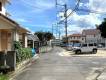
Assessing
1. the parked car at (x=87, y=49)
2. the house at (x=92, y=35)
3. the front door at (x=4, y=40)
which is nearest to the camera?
the front door at (x=4, y=40)

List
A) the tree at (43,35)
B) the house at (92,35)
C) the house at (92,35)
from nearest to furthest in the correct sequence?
the tree at (43,35), the house at (92,35), the house at (92,35)

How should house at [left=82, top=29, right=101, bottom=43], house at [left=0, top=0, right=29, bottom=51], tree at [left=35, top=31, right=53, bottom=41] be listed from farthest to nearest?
1. house at [left=82, top=29, right=101, bottom=43]
2. tree at [left=35, top=31, right=53, bottom=41]
3. house at [left=0, top=0, right=29, bottom=51]

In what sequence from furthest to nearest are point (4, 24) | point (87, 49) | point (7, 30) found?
point (87, 49), point (7, 30), point (4, 24)

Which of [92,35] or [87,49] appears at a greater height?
[92,35]

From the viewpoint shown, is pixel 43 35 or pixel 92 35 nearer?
pixel 43 35

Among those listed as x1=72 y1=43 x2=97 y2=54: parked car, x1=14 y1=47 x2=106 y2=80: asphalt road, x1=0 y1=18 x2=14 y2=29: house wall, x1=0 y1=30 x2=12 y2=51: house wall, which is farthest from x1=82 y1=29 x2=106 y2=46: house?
x1=0 y1=18 x2=14 y2=29: house wall

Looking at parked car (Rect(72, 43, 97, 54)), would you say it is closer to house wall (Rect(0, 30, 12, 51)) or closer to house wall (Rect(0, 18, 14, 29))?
house wall (Rect(0, 30, 12, 51))

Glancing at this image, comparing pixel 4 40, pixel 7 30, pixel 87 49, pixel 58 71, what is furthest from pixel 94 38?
pixel 58 71

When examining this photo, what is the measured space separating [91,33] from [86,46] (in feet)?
337

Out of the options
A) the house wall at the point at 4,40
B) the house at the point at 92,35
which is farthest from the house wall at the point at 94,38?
the house wall at the point at 4,40

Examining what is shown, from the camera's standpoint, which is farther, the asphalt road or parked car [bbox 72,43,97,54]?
parked car [bbox 72,43,97,54]

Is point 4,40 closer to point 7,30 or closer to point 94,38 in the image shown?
point 7,30

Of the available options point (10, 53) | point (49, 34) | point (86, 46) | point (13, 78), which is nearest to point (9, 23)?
point (10, 53)

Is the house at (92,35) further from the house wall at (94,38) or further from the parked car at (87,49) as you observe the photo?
the parked car at (87,49)
